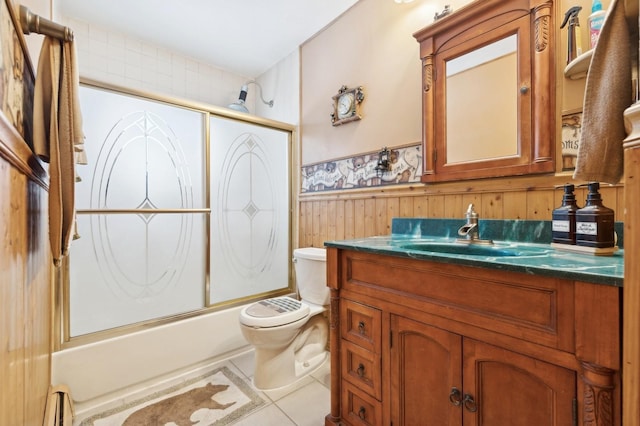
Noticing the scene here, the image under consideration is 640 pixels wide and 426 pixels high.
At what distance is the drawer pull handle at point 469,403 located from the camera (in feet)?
2.80

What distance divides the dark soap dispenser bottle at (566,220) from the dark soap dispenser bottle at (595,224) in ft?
0.11

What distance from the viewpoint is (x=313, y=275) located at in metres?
1.92

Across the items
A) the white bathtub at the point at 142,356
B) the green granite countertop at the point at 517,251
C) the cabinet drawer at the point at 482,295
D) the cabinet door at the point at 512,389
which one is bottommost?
the white bathtub at the point at 142,356

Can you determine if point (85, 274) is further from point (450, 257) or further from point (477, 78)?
point (477, 78)

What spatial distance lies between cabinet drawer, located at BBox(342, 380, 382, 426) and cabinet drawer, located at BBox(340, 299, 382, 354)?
0.69 ft

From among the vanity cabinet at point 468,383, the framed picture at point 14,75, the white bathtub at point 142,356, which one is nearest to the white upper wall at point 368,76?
the vanity cabinet at point 468,383

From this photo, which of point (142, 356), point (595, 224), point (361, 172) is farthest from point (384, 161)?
point (142, 356)

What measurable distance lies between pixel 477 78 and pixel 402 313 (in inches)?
45.7

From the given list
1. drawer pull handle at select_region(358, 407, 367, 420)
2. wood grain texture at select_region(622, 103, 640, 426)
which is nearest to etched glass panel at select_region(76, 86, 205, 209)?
drawer pull handle at select_region(358, 407, 367, 420)

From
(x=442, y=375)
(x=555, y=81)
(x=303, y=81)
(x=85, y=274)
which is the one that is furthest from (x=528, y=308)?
(x=303, y=81)

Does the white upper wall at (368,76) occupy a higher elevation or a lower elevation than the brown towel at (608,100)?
higher

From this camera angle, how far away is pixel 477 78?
4.54 feet

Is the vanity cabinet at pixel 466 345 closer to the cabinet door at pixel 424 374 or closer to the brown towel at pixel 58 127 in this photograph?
the cabinet door at pixel 424 374

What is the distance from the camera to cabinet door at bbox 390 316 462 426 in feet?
2.97
